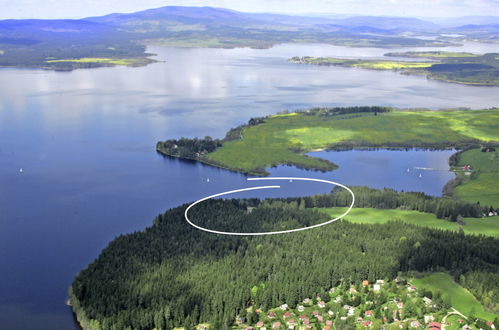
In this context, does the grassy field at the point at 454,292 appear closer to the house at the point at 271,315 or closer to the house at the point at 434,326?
the house at the point at 434,326

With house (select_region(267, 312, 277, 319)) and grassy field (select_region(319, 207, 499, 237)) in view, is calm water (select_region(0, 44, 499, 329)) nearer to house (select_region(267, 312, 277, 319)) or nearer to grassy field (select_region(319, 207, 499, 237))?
grassy field (select_region(319, 207, 499, 237))

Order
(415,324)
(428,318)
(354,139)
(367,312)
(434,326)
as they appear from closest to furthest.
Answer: (434,326) → (415,324) → (428,318) → (367,312) → (354,139)

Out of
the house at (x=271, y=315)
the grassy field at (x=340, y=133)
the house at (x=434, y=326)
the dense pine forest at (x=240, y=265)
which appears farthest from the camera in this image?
the grassy field at (x=340, y=133)

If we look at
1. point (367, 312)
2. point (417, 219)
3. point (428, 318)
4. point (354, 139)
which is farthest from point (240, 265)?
point (354, 139)

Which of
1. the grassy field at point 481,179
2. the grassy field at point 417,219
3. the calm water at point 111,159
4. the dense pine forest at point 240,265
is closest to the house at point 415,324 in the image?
the dense pine forest at point 240,265

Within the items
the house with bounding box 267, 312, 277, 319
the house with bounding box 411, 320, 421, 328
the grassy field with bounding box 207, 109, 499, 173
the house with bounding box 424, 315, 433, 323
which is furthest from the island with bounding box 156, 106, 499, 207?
the house with bounding box 267, 312, 277, 319

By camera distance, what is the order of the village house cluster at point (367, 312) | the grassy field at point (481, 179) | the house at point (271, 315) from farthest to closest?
the grassy field at point (481, 179)
the house at point (271, 315)
the village house cluster at point (367, 312)

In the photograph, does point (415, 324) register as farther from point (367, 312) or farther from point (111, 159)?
point (111, 159)
